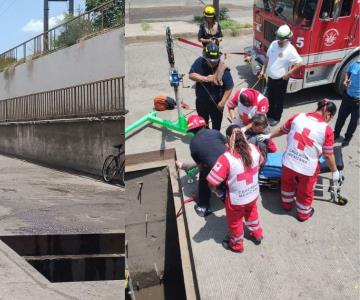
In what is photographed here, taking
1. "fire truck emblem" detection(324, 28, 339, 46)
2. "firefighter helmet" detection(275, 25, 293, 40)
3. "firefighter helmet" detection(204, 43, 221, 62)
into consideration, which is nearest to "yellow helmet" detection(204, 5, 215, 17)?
"firefighter helmet" detection(275, 25, 293, 40)

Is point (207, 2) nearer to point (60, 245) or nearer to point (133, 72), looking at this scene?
point (133, 72)

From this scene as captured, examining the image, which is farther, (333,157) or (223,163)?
(333,157)

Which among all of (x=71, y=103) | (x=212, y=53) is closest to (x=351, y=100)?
(x=212, y=53)

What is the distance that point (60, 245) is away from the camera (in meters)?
3.77

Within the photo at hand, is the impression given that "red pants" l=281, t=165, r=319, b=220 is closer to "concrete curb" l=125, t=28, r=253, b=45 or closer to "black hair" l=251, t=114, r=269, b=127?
"black hair" l=251, t=114, r=269, b=127

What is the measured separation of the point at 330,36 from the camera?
5.79m

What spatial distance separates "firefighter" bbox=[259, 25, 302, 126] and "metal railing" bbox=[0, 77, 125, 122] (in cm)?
184

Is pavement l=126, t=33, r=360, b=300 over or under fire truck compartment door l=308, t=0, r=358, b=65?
under

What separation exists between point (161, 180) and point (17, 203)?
103 inches

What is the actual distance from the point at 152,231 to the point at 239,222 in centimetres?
184

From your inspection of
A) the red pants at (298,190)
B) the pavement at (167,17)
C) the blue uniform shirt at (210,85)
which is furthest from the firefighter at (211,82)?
the pavement at (167,17)

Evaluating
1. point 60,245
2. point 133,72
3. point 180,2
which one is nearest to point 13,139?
point 180,2

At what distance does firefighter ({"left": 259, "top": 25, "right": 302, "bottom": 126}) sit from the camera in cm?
542

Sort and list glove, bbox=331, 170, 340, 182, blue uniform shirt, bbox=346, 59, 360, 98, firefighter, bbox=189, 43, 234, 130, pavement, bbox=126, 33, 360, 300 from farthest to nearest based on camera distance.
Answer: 1. blue uniform shirt, bbox=346, 59, 360, 98
2. firefighter, bbox=189, 43, 234, 130
3. glove, bbox=331, 170, 340, 182
4. pavement, bbox=126, 33, 360, 300
